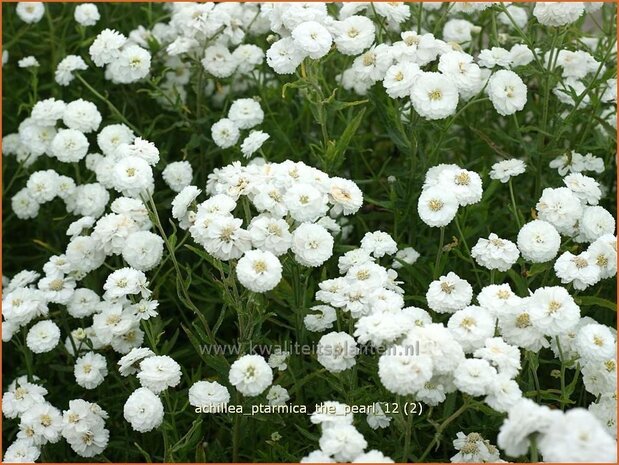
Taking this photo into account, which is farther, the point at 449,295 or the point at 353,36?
the point at 353,36

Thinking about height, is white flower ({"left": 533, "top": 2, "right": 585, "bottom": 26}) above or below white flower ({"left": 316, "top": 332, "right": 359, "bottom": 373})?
above

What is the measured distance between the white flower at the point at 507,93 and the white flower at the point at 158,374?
1117 mm

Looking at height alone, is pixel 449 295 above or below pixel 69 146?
below

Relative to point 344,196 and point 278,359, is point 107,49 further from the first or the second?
point 278,359

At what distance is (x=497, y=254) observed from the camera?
2096mm

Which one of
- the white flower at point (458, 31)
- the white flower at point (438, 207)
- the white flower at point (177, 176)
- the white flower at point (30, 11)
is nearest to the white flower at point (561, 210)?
the white flower at point (438, 207)

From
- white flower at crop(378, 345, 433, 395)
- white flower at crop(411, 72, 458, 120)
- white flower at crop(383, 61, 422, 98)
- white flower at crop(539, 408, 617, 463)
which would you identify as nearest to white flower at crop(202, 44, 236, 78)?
white flower at crop(383, 61, 422, 98)

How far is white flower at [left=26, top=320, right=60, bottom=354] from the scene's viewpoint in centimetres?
233

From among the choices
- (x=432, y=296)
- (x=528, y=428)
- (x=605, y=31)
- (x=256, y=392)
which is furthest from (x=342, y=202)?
(x=605, y=31)

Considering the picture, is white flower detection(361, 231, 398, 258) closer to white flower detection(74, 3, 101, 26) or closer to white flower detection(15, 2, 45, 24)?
white flower detection(74, 3, 101, 26)

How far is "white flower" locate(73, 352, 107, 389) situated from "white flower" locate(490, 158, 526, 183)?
119cm

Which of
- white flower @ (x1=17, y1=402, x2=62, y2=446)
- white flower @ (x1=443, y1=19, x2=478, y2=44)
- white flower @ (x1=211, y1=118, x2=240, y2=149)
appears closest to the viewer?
white flower @ (x1=17, y1=402, x2=62, y2=446)

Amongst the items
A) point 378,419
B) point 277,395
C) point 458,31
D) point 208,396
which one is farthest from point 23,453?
point 458,31

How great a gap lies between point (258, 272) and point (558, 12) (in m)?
1.08
